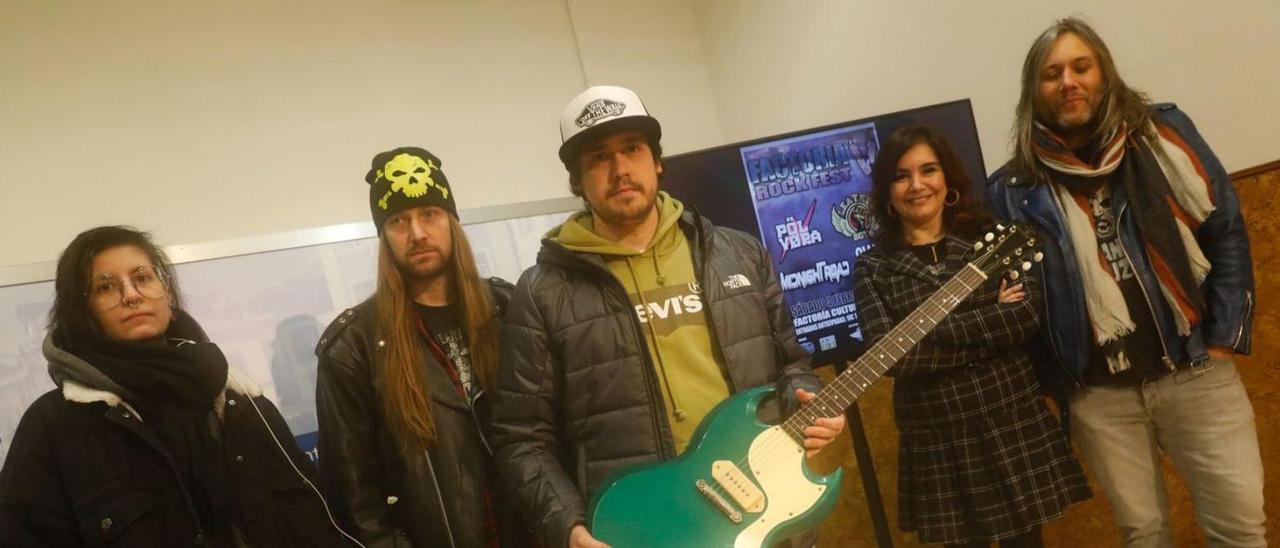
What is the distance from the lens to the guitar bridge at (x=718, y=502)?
1414mm

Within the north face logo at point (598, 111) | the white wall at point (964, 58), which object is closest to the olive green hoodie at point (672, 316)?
the north face logo at point (598, 111)

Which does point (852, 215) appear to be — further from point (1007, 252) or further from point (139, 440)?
point (139, 440)

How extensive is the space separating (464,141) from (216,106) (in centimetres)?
91

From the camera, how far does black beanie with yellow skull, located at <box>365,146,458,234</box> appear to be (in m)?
1.72

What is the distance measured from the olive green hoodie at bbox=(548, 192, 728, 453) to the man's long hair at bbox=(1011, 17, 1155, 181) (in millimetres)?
1003

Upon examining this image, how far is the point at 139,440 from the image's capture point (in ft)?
4.90

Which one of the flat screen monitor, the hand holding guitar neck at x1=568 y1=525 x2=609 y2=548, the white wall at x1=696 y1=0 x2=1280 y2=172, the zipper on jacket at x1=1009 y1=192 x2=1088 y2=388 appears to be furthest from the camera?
the flat screen monitor

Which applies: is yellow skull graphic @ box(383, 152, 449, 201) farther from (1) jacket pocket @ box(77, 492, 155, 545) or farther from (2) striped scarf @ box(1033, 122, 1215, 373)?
(2) striped scarf @ box(1033, 122, 1215, 373)

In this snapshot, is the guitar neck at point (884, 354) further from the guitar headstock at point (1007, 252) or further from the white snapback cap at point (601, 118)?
the white snapback cap at point (601, 118)

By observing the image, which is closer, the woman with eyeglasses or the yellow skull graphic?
the woman with eyeglasses

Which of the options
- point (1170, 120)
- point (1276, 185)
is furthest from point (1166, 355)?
point (1276, 185)

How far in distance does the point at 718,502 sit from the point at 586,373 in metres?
0.38

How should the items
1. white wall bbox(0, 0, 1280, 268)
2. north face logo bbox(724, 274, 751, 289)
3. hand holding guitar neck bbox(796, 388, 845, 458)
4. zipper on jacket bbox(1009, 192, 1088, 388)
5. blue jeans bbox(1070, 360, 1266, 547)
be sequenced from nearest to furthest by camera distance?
hand holding guitar neck bbox(796, 388, 845, 458), north face logo bbox(724, 274, 751, 289), blue jeans bbox(1070, 360, 1266, 547), zipper on jacket bbox(1009, 192, 1088, 388), white wall bbox(0, 0, 1280, 268)

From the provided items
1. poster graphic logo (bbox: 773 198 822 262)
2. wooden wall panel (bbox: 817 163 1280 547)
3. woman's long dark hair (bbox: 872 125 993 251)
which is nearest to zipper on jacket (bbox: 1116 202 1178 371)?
woman's long dark hair (bbox: 872 125 993 251)
